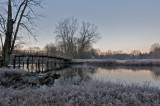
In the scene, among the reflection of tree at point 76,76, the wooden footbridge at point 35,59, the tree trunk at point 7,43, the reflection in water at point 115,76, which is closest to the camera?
the reflection of tree at point 76,76

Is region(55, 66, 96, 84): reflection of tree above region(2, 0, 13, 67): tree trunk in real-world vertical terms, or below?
below

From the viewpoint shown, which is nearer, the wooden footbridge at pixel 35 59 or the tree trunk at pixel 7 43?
the tree trunk at pixel 7 43

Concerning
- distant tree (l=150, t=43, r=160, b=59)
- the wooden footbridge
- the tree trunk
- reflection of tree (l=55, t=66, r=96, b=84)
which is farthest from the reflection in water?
distant tree (l=150, t=43, r=160, b=59)

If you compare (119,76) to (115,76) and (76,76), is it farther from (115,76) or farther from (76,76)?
(76,76)

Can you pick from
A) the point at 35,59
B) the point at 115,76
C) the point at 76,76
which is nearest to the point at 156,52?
the point at 35,59

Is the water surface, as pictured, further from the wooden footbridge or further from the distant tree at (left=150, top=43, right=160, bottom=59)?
the distant tree at (left=150, top=43, right=160, bottom=59)

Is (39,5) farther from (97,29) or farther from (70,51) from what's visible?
(97,29)

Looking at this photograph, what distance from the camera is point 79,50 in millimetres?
41688

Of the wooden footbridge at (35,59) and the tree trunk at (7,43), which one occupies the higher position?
the tree trunk at (7,43)

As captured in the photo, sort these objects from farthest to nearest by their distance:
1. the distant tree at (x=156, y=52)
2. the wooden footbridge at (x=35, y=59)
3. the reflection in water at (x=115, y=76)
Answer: the distant tree at (x=156, y=52) < the wooden footbridge at (x=35, y=59) < the reflection in water at (x=115, y=76)

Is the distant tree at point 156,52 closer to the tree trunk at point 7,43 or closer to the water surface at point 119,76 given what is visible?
the water surface at point 119,76

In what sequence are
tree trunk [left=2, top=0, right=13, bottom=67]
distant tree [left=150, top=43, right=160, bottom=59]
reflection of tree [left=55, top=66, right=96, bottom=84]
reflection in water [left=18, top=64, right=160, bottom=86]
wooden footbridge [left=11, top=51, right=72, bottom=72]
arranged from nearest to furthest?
reflection of tree [left=55, top=66, right=96, bottom=84] → reflection in water [left=18, top=64, right=160, bottom=86] → tree trunk [left=2, top=0, right=13, bottom=67] → wooden footbridge [left=11, top=51, right=72, bottom=72] → distant tree [left=150, top=43, right=160, bottom=59]

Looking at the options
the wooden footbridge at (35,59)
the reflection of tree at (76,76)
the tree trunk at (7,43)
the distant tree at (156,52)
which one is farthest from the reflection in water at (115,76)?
the distant tree at (156,52)

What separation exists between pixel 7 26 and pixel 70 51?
96.1 feet
